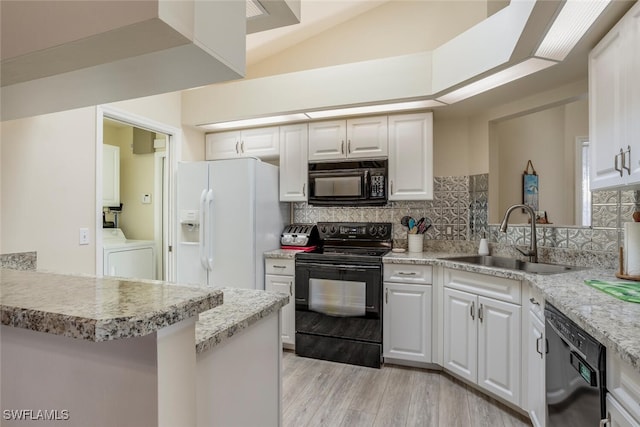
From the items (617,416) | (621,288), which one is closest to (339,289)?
(621,288)

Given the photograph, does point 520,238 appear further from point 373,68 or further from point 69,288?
point 69,288

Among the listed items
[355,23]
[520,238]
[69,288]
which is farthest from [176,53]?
[355,23]

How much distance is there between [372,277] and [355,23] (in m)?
2.46

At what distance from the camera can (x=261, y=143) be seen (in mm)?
3354

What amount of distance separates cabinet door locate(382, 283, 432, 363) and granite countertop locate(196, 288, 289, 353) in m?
1.59

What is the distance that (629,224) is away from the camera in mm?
1571

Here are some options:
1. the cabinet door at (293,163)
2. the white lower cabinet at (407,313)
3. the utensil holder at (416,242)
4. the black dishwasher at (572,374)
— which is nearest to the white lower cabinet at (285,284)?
the cabinet door at (293,163)

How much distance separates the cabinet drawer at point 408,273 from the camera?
101 inches

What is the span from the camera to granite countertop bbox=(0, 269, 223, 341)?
0.53 m

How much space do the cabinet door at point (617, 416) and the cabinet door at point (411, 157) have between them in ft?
6.38

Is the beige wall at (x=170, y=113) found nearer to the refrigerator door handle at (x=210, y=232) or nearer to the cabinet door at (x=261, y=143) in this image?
the cabinet door at (x=261, y=143)

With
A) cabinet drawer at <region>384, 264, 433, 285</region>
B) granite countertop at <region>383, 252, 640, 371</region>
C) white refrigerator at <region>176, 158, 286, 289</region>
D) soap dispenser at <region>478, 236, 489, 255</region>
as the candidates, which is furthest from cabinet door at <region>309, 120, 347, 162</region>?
granite countertop at <region>383, 252, 640, 371</region>

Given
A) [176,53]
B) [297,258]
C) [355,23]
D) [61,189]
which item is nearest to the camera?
[176,53]

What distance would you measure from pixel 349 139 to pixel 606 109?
184 cm
